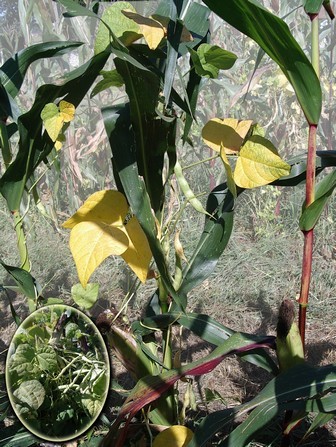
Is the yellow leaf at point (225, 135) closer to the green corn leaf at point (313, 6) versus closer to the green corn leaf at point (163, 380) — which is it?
the green corn leaf at point (313, 6)

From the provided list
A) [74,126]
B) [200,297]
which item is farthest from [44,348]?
[74,126]

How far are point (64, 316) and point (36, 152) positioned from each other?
0.28m

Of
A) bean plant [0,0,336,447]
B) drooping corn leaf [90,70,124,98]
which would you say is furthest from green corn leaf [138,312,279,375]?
drooping corn leaf [90,70,124,98]

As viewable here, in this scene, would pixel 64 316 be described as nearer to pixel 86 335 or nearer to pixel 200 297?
pixel 86 335

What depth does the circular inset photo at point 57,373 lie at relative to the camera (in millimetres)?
598

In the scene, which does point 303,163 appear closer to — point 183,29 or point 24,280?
point 183,29

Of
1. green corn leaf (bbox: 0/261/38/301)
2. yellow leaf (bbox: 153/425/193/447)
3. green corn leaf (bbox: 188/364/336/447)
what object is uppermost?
green corn leaf (bbox: 0/261/38/301)

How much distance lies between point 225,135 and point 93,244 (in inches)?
9.4

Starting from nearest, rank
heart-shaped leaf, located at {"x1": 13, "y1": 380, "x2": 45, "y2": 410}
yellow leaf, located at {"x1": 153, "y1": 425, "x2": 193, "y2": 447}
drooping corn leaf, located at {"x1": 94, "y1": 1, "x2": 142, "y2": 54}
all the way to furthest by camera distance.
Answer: heart-shaped leaf, located at {"x1": 13, "y1": 380, "x2": 45, "y2": 410} < drooping corn leaf, located at {"x1": 94, "y1": 1, "x2": 142, "y2": 54} < yellow leaf, located at {"x1": 153, "y1": 425, "x2": 193, "y2": 447}

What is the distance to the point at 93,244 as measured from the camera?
0.66 meters

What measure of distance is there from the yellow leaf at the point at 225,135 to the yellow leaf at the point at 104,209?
0.14 meters

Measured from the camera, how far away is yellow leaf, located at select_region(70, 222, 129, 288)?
641mm

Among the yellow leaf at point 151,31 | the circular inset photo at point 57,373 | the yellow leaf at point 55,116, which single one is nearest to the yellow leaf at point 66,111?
the yellow leaf at point 55,116

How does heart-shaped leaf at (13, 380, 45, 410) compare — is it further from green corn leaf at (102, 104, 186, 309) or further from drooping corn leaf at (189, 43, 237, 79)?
drooping corn leaf at (189, 43, 237, 79)
